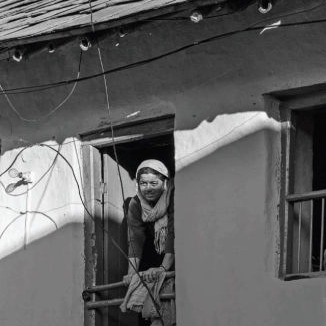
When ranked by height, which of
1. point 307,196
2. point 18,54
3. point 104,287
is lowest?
point 104,287

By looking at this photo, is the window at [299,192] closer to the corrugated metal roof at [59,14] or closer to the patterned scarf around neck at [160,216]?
the patterned scarf around neck at [160,216]

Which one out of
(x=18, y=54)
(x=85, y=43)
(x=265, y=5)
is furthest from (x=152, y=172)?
(x=265, y=5)

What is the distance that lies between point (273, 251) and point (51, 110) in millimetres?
2615

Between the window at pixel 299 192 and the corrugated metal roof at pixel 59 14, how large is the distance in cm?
131

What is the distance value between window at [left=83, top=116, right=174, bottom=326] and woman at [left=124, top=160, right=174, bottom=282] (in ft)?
0.78

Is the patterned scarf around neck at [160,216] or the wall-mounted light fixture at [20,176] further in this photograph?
the wall-mounted light fixture at [20,176]

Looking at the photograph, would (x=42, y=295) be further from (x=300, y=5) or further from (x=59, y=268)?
(x=300, y=5)

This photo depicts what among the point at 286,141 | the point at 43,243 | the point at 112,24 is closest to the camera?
the point at 112,24

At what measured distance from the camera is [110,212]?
13648 millimetres

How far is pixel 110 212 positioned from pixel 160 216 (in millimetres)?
578

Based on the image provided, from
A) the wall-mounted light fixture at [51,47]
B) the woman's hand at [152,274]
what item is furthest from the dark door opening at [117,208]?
the wall-mounted light fixture at [51,47]

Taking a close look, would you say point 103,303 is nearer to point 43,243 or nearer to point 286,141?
point 43,243

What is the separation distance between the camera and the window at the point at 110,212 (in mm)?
13383

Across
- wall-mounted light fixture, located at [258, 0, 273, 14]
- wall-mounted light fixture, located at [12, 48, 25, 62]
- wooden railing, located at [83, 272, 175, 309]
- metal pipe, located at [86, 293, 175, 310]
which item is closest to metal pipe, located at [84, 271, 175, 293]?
wooden railing, located at [83, 272, 175, 309]
